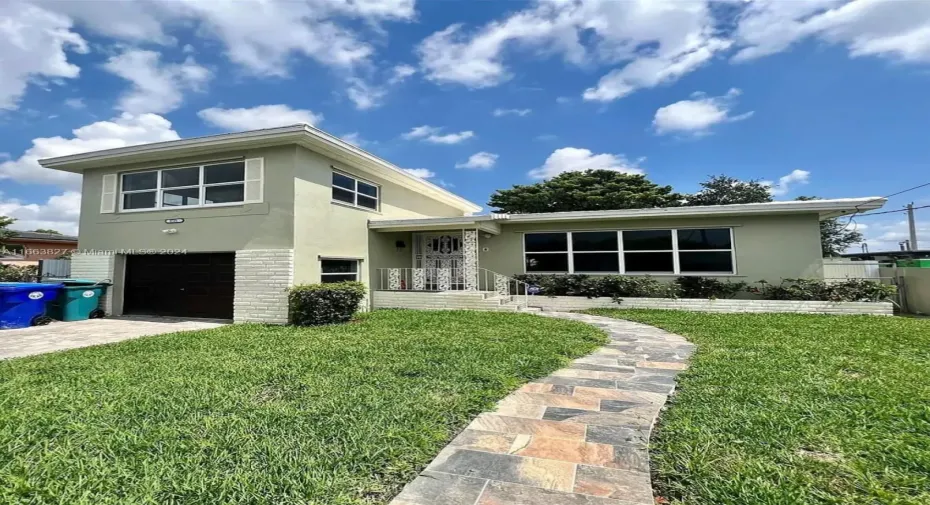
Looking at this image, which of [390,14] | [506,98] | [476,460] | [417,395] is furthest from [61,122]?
[476,460]

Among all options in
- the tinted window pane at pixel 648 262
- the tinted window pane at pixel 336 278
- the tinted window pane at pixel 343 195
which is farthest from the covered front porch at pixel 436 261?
the tinted window pane at pixel 648 262

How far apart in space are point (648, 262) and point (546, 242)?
3.17 metres

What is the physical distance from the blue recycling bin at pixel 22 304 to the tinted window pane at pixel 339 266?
6.18 m

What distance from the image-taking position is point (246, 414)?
3.42 metres

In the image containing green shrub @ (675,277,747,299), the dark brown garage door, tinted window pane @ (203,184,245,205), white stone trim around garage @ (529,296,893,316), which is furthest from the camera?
green shrub @ (675,277,747,299)

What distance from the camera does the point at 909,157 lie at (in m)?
19.5

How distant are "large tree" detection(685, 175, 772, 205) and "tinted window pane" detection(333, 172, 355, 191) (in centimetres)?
2597

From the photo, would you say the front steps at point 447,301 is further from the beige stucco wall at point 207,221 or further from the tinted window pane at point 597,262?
the beige stucco wall at point 207,221

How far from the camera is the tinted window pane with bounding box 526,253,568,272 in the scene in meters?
13.3

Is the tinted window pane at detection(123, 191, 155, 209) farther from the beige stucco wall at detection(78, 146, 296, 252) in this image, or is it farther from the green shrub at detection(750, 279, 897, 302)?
the green shrub at detection(750, 279, 897, 302)

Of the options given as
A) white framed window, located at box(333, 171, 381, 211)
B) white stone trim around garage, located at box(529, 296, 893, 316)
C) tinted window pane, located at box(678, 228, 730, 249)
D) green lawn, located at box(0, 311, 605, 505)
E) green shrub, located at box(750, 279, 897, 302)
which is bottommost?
green lawn, located at box(0, 311, 605, 505)

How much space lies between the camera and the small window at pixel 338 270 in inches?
426

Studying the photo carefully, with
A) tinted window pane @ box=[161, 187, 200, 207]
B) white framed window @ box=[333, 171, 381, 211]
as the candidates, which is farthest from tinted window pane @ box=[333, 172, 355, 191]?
tinted window pane @ box=[161, 187, 200, 207]

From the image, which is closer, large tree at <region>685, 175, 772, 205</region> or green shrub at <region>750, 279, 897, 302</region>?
green shrub at <region>750, 279, 897, 302</region>
